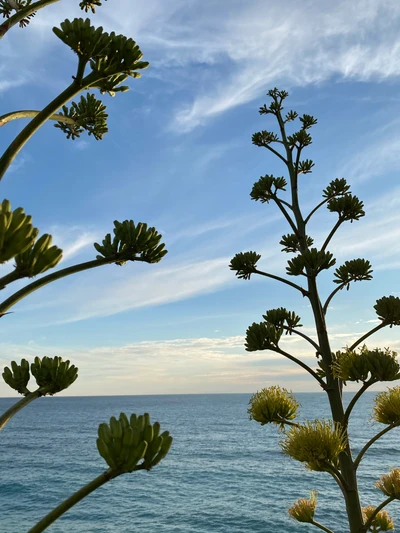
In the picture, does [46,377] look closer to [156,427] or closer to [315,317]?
[156,427]

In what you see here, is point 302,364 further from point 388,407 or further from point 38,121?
point 38,121

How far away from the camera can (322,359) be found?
5340 mm

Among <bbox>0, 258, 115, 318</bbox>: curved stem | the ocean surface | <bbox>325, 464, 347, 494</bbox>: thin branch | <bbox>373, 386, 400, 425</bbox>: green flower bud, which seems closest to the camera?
<bbox>0, 258, 115, 318</bbox>: curved stem

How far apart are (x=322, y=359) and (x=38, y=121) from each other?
430 cm

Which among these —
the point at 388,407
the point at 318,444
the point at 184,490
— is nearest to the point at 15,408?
the point at 318,444

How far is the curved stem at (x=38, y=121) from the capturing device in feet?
8.07

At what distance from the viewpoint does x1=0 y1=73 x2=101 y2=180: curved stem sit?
246cm

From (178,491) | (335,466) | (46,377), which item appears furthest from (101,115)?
(178,491)

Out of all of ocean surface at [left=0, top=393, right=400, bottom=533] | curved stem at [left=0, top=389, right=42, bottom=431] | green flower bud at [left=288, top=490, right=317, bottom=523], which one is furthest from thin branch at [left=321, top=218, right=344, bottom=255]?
ocean surface at [left=0, top=393, right=400, bottom=533]

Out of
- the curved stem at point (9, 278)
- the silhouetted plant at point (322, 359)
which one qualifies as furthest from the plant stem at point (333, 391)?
the curved stem at point (9, 278)

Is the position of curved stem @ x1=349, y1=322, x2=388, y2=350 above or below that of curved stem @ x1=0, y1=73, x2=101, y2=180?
below

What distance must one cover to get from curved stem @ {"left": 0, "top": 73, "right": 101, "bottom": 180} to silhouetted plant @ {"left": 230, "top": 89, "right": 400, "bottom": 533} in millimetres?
3817

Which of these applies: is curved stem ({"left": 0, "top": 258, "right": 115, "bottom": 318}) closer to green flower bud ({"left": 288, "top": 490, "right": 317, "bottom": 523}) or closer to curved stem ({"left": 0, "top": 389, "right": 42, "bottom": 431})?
curved stem ({"left": 0, "top": 389, "right": 42, "bottom": 431})

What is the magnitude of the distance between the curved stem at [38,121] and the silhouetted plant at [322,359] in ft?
12.5
